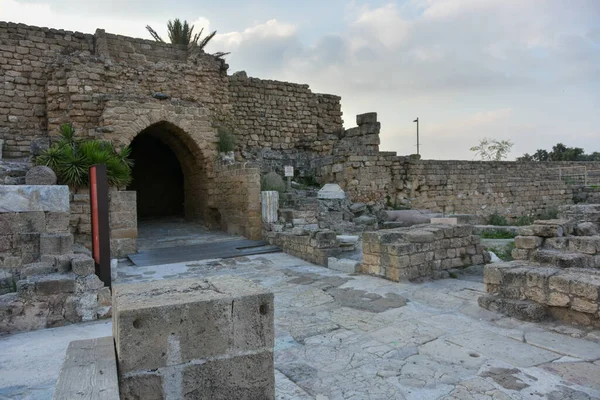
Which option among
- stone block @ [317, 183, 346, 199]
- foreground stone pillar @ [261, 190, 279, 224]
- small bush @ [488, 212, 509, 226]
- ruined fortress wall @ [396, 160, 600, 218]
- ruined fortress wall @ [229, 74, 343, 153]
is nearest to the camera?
foreground stone pillar @ [261, 190, 279, 224]

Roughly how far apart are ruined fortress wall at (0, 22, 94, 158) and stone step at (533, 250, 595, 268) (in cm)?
1173

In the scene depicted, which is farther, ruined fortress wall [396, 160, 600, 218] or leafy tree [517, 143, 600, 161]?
leafy tree [517, 143, 600, 161]

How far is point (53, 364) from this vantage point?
356 centimetres

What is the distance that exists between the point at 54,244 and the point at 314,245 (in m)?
4.44

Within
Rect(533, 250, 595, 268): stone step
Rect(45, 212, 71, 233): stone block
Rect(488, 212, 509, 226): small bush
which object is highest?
Rect(45, 212, 71, 233): stone block

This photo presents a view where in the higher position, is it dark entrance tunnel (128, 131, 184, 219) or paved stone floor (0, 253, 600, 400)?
dark entrance tunnel (128, 131, 184, 219)

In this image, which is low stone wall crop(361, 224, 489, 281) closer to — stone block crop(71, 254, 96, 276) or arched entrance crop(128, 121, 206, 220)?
stone block crop(71, 254, 96, 276)

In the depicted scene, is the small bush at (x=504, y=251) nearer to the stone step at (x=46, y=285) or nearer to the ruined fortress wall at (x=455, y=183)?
the ruined fortress wall at (x=455, y=183)

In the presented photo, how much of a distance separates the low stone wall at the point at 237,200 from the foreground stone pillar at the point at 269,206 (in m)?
0.18

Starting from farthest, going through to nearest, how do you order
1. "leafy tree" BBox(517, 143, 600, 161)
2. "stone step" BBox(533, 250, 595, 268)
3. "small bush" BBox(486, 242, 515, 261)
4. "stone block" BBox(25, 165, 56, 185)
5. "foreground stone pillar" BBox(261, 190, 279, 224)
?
"leafy tree" BBox(517, 143, 600, 161) → "foreground stone pillar" BBox(261, 190, 279, 224) → "small bush" BBox(486, 242, 515, 261) → "stone block" BBox(25, 165, 56, 185) → "stone step" BBox(533, 250, 595, 268)

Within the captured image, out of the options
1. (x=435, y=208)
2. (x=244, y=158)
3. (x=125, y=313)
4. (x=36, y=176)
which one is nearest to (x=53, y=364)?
(x=125, y=313)

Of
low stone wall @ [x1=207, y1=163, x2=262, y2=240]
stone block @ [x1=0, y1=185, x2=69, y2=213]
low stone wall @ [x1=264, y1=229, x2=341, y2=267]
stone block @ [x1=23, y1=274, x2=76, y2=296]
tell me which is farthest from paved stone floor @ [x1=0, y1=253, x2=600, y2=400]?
low stone wall @ [x1=207, y1=163, x2=262, y2=240]

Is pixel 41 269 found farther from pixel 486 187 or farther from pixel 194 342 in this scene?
pixel 486 187

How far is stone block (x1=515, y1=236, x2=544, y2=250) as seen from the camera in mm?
5766
